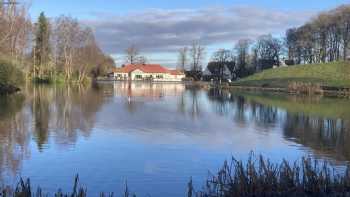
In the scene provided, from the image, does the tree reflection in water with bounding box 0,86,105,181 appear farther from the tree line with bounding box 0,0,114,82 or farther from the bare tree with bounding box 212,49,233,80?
the bare tree with bounding box 212,49,233,80

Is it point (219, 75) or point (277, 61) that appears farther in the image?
point (219, 75)

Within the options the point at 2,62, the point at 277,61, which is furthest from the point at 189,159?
the point at 277,61

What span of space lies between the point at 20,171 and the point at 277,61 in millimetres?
102574

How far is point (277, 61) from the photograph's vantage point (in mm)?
109938

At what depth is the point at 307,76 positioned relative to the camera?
7744cm

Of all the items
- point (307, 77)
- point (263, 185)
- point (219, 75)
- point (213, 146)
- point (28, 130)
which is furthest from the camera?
point (219, 75)

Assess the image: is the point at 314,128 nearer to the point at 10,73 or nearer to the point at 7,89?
the point at 10,73

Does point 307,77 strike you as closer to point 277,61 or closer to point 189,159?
point 277,61

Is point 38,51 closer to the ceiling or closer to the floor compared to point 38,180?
closer to the ceiling

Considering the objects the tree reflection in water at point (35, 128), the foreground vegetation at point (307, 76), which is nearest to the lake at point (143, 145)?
the tree reflection in water at point (35, 128)

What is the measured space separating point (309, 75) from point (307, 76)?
2.14ft

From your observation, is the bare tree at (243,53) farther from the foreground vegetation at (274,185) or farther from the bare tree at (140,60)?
the foreground vegetation at (274,185)

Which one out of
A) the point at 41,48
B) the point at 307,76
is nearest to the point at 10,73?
the point at 41,48

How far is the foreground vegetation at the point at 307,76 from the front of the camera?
235 ft
